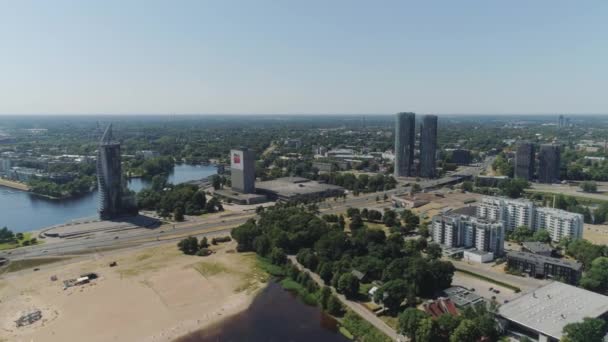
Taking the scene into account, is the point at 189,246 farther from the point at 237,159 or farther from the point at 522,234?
the point at 522,234

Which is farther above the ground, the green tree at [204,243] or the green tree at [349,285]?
the green tree at [349,285]

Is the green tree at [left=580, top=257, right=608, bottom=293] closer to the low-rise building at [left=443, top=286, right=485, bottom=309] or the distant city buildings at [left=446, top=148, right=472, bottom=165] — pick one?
the low-rise building at [left=443, top=286, right=485, bottom=309]

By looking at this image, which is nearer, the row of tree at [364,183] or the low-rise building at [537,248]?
the low-rise building at [537,248]

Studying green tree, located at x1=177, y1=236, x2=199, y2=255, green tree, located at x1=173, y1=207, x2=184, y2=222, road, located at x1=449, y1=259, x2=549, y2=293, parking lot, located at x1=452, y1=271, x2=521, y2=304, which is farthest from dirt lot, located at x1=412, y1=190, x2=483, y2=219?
green tree, located at x1=173, y1=207, x2=184, y2=222

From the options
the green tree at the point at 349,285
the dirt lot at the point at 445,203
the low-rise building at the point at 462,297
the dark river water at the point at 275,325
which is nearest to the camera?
the dark river water at the point at 275,325

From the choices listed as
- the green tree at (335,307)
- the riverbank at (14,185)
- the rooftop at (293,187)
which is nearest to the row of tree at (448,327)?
the green tree at (335,307)

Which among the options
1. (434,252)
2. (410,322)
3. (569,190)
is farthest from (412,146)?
(410,322)

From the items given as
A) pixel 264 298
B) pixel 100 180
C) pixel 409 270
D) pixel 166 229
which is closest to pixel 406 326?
pixel 409 270

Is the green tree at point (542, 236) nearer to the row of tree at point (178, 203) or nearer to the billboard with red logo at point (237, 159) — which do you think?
the row of tree at point (178, 203)
